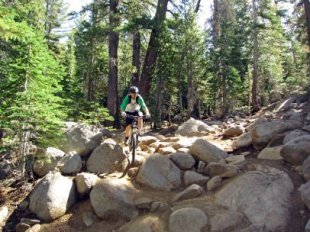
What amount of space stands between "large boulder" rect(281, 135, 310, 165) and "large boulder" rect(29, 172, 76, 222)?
5.40 metres

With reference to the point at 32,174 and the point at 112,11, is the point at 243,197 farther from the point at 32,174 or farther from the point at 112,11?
the point at 112,11

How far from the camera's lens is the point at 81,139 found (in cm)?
1150

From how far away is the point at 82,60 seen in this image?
28359 millimetres

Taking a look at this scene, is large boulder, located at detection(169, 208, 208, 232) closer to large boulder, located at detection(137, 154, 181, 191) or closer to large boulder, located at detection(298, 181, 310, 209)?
large boulder, located at detection(137, 154, 181, 191)

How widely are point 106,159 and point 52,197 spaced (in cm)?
196

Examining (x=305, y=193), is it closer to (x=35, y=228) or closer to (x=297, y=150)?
(x=297, y=150)

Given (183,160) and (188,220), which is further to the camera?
(183,160)

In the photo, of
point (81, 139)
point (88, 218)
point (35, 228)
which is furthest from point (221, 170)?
point (35, 228)

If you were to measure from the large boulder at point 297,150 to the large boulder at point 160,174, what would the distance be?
2749mm

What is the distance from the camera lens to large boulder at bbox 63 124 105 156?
11.3 m

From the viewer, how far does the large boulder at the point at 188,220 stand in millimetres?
7684

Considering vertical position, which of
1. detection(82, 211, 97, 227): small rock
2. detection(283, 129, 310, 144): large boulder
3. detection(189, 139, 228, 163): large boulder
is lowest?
detection(82, 211, 97, 227): small rock

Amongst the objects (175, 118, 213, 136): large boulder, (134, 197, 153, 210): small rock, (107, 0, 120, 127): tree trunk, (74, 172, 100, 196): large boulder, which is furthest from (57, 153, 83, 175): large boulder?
(107, 0, 120, 127): tree trunk

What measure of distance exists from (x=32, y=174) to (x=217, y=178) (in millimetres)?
5100
